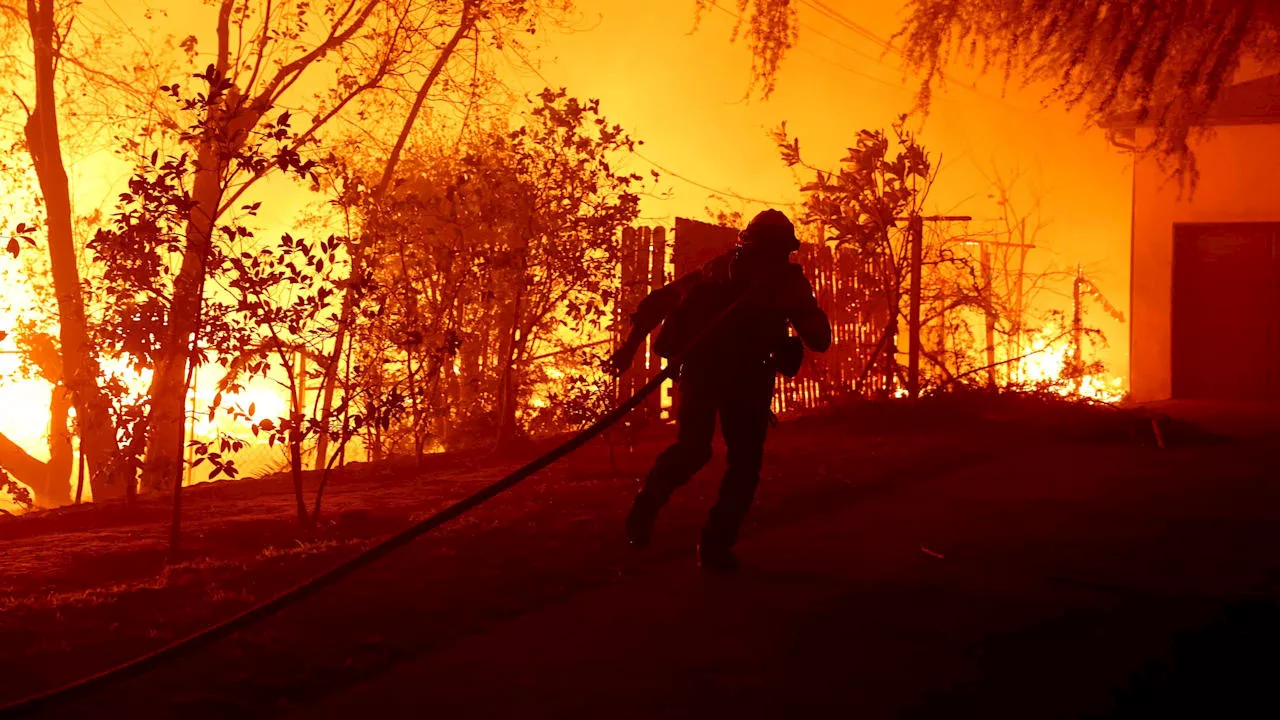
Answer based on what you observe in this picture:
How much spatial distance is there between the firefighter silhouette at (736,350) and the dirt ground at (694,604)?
427mm

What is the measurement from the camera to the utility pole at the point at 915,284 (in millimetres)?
13711

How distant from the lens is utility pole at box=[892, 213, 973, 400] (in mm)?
13711

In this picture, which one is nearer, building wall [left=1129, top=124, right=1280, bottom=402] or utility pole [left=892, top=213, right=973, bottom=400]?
utility pole [left=892, top=213, right=973, bottom=400]

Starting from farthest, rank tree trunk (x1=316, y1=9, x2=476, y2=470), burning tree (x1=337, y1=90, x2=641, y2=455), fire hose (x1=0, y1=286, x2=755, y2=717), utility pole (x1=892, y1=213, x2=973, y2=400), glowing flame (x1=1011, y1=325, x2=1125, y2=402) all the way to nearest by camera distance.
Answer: glowing flame (x1=1011, y1=325, x2=1125, y2=402), utility pole (x1=892, y1=213, x2=973, y2=400), burning tree (x1=337, y1=90, x2=641, y2=455), tree trunk (x1=316, y1=9, x2=476, y2=470), fire hose (x1=0, y1=286, x2=755, y2=717)

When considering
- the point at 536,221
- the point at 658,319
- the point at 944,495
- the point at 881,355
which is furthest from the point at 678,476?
the point at 881,355

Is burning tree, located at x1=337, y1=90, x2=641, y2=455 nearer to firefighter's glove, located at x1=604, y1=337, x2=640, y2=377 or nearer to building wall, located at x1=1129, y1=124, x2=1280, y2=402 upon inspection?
firefighter's glove, located at x1=604, y1=337, x2=640, y2=377

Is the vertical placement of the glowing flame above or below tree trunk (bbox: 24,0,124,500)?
below

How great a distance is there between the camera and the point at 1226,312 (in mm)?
19531

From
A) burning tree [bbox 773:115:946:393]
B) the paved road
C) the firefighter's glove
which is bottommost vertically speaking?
the paved road

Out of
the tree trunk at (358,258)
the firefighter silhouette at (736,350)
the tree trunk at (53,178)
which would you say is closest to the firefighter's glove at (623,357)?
the firefighter silhouette at (736,350)

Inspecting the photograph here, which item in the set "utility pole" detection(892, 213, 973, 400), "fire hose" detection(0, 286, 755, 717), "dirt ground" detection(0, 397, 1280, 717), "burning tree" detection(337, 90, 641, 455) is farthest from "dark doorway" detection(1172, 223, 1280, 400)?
"fire hose" detection(0, 286, 755, 717)

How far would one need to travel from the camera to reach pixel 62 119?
14734mm

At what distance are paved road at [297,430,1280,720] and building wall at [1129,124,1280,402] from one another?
515 inches

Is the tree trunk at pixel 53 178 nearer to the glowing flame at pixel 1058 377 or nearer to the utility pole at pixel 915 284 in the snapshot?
the utility pole at pixel 915 284
